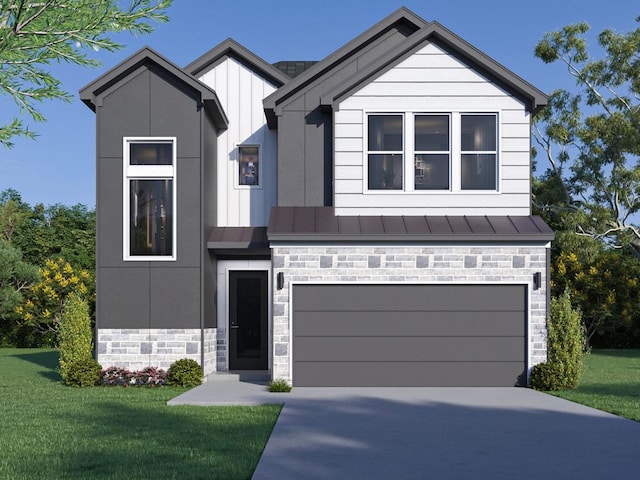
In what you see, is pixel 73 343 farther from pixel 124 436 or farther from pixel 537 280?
pixel 537 280

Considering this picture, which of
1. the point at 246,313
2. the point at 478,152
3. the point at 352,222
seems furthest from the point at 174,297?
the point at 478,152

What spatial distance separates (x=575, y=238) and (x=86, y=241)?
2326cm

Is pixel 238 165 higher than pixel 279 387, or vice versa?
pixel 238 165

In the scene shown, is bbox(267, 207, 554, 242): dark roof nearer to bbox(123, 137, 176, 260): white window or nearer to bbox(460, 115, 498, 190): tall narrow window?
bbox(460, 115, 498, 190): tall narrow window

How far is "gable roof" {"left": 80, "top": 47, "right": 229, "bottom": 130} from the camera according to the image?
1630 centimetres

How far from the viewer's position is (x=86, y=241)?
37688 mm

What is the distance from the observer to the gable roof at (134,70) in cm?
1630

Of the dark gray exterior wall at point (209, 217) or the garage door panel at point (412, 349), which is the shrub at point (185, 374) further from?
the garage door panel at point (412, 349)

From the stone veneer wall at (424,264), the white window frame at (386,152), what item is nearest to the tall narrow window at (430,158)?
the white window frame at (386,152)

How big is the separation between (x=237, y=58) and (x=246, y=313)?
625 centimetres

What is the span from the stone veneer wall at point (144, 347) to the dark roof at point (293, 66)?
909cm

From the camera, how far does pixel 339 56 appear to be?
17.3 metres

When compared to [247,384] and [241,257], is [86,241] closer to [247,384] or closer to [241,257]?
[241,257]


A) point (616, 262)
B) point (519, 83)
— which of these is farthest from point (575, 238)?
point (519, 83)
